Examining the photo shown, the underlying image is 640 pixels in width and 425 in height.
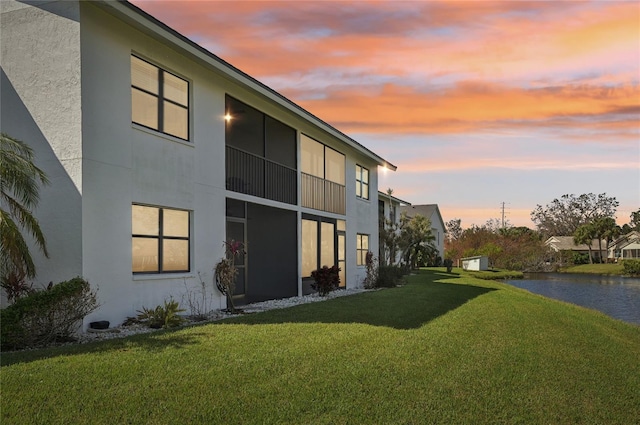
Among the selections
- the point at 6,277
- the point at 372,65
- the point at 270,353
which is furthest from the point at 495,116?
the point at 6,277

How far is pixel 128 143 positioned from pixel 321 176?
11.5 m

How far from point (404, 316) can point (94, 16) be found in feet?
29.5

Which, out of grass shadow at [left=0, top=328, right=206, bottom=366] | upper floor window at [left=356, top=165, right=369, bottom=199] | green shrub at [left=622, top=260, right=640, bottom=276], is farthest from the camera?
green shrub at [left=622, top=260, right=640, bottom=276]

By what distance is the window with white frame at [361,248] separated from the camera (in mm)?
25812

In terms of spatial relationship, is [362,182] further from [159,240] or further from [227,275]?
[159,240]

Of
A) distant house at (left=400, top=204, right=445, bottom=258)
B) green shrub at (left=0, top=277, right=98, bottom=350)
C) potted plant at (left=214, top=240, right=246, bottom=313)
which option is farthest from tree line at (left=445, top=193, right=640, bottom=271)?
green shrub at (left=0, top=277, right=98, bottom=350)

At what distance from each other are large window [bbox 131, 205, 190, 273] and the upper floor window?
13925 mm

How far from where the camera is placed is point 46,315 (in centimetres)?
892

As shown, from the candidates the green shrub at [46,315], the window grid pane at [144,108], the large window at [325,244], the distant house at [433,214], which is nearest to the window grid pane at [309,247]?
the large window at [325,244]

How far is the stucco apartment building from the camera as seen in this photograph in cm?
1025

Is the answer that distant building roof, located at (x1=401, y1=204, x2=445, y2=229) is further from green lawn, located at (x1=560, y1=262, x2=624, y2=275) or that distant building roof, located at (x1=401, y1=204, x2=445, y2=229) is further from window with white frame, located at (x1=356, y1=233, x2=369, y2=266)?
window with white frame, located at (x1=356, y1=233, x2=369, y2=266)

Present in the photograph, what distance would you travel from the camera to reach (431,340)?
32.2 ft

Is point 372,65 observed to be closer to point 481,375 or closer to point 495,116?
point 495,116

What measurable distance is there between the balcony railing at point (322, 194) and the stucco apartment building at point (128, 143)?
9.04ft
